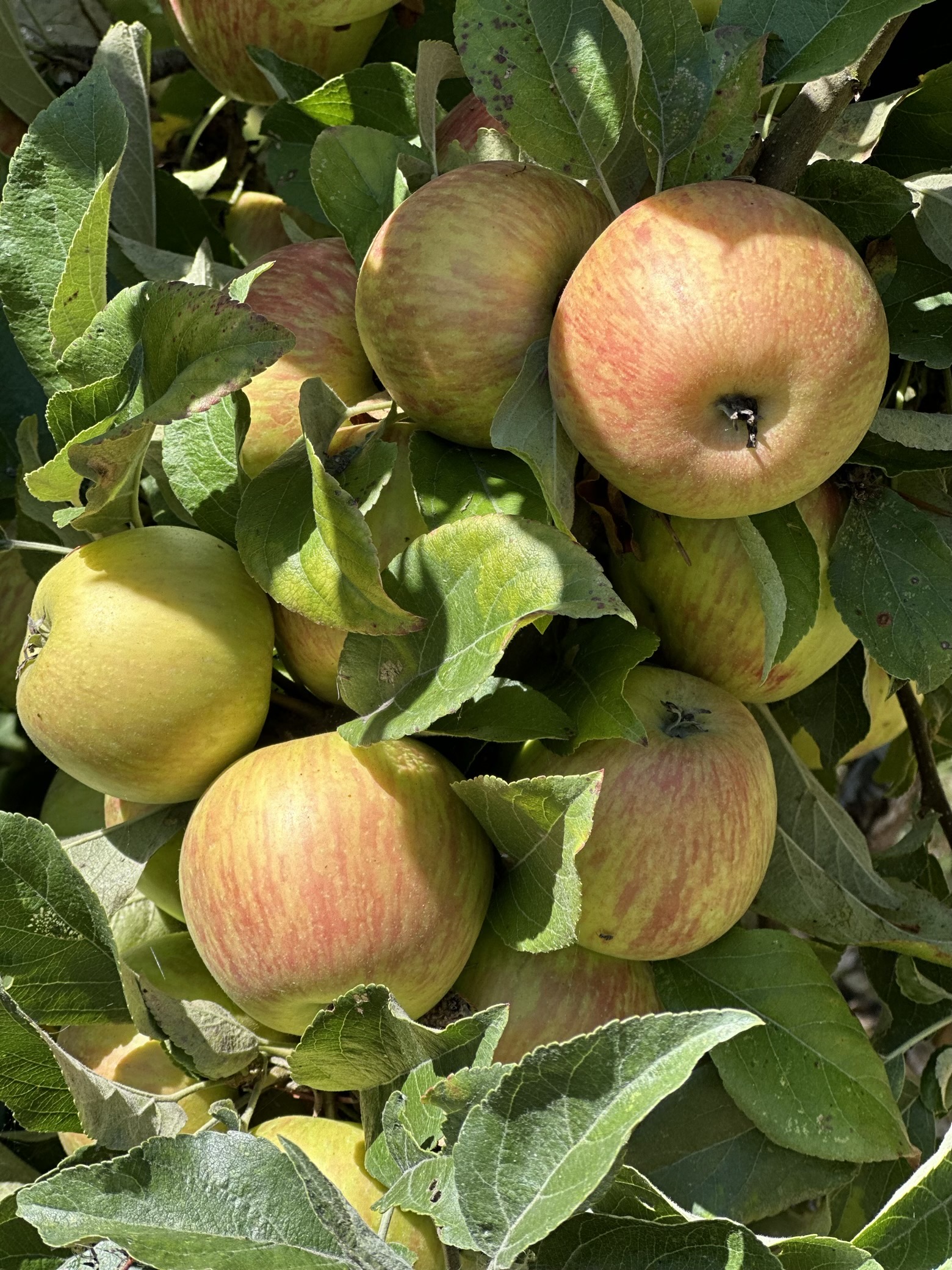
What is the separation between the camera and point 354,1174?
0.88 m

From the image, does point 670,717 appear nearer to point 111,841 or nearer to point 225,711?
point 225,711

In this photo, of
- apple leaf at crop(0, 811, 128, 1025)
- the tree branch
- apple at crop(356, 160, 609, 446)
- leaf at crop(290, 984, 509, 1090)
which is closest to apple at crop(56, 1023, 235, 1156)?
apple leaf at crop(0, 811, 128, 1025)

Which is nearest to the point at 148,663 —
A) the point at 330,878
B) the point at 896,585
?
the point at 330,878

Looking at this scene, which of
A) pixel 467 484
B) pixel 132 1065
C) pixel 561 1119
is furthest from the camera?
pixel 132 1065

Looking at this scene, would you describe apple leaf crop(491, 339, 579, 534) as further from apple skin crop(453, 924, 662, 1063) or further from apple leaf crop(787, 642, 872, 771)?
apple leaf crop(787, 642, 872, 771)

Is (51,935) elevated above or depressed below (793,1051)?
above

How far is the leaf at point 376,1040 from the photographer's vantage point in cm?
76

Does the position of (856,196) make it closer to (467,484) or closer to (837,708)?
(467,484)

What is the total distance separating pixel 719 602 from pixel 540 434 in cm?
22

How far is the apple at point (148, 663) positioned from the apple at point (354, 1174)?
0.90 feet

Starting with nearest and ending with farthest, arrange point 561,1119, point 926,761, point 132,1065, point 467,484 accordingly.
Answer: point 561,1119, point 467,484, point 132,1065, point 926,761

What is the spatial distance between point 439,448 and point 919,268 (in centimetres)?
41

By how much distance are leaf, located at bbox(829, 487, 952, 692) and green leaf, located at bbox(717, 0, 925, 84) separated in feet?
1.07

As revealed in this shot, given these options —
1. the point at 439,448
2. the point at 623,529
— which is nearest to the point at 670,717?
the point at 623,529
